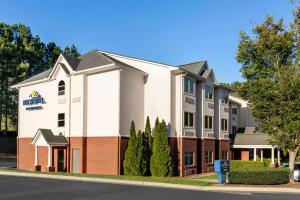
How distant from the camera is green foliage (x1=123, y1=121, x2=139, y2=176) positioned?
29.6 m

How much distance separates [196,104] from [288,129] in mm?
11763

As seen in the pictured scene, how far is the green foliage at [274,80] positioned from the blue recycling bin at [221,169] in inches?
162

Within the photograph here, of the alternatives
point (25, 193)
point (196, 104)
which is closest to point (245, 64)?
point (196, 104)

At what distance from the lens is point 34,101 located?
124 feet

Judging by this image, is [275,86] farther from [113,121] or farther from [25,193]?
[25,193]

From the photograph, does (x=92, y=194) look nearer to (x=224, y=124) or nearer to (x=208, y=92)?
(x=208, y=92)

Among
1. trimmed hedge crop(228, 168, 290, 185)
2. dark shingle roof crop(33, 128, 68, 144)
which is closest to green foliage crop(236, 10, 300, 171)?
trimmed hedge crop(228, 168, 290, 185)

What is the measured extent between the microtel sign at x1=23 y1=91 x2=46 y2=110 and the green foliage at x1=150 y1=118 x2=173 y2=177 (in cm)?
1247

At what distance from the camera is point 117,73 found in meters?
30.6

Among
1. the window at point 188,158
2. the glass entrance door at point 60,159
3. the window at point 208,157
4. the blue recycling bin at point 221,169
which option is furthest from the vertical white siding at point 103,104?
the window at point 208,157

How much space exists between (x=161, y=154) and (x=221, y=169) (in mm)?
7828

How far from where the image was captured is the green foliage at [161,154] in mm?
30172

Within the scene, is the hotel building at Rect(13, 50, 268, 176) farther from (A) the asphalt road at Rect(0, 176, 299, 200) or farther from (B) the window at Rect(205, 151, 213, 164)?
(A) the asphalt road at Rect(0, 176, 299, 200)

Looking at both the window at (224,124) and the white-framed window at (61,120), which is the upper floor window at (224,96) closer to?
the window at (224,124)
